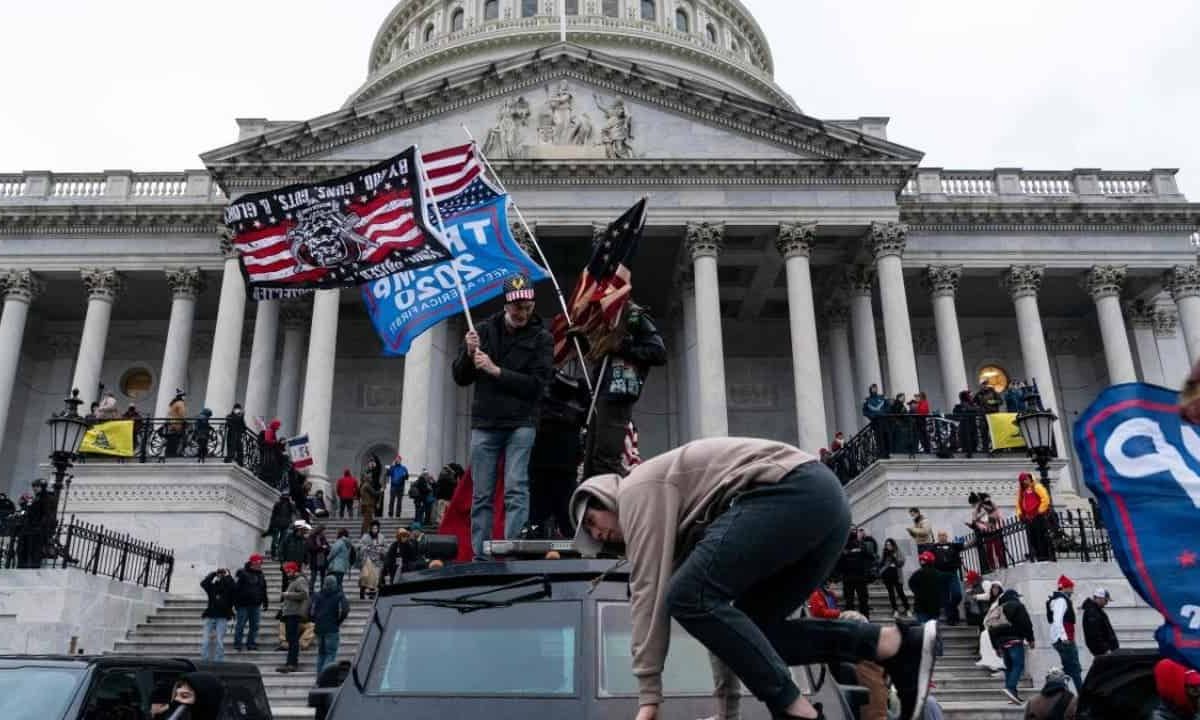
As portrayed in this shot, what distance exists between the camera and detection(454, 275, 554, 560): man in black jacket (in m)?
7.35

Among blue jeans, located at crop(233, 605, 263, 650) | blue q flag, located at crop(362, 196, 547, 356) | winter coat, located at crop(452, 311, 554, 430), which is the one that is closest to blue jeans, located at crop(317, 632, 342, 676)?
blue jeans, located at crop(233, 605, 263, 650)

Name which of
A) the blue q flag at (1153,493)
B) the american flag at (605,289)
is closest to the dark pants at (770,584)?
the blue q flag at (1153,493)

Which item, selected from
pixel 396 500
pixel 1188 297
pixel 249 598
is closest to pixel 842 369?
pixel 1188 297

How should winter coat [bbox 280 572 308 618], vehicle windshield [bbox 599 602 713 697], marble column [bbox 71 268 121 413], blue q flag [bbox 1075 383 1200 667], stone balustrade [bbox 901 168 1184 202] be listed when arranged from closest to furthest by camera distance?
blue q flag [bbox 1075 383 1200 667]
vehicle windshield [bbox 599 602 713 697]
winter coat [bbox 280 572 308 618]
marble column [bbox 71 268 121 413]
stone balustrade [bbox 901 168 1184 202]

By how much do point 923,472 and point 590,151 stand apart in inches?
621

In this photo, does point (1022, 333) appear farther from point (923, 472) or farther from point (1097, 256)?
point (923, 472)

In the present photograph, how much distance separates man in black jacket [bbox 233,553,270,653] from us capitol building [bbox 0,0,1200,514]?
12.5 meters

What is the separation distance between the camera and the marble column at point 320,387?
29.1 m

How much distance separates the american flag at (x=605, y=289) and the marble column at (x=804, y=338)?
1985cm

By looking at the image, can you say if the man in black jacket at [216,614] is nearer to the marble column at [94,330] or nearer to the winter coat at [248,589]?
the winter coat at [248,589]

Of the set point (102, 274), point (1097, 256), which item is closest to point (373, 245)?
point (102, 274)

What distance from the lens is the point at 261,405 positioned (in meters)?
32.2

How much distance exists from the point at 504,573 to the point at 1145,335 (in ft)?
132

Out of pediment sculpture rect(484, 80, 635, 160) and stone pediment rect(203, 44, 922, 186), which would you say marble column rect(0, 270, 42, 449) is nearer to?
stone pediment rect(203, 44, 922, 186)
